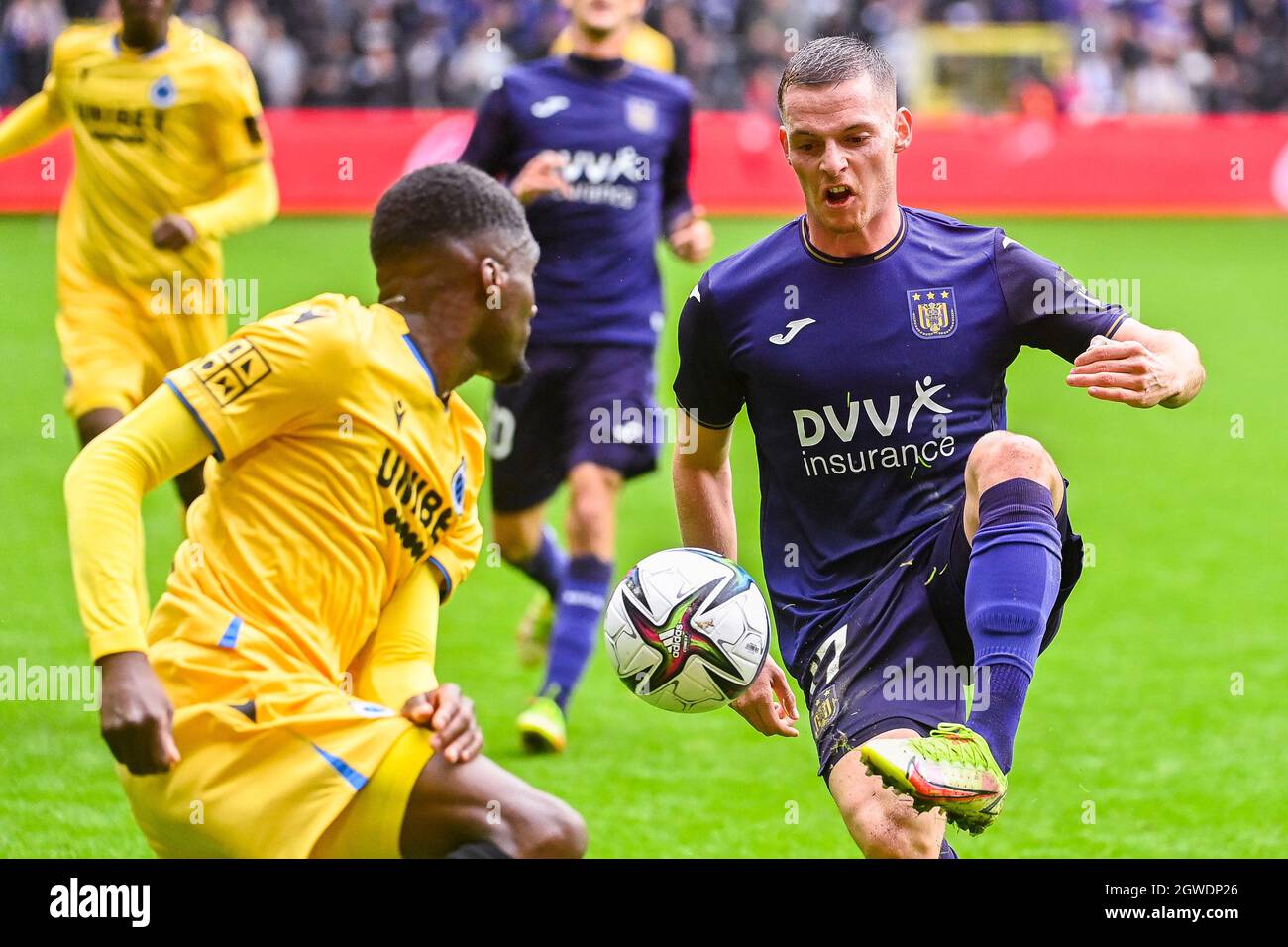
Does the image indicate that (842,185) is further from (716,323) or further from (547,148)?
(547,148)

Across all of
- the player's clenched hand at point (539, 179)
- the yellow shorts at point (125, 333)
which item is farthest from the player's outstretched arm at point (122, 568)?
the yellow shorts at point (125, 333)

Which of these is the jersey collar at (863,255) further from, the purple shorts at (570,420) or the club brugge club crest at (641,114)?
the club brugge club crest at (641,114)

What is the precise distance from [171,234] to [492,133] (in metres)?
1.33

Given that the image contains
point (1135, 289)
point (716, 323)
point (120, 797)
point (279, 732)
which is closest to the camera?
point (279, 732)

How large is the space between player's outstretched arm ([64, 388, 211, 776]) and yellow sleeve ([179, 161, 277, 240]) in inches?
158

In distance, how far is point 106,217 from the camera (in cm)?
747

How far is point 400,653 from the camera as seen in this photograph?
3.79 m

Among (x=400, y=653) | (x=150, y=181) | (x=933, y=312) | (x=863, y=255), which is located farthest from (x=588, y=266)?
(x=400, y=653)

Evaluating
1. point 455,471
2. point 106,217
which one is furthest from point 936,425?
point 106,217

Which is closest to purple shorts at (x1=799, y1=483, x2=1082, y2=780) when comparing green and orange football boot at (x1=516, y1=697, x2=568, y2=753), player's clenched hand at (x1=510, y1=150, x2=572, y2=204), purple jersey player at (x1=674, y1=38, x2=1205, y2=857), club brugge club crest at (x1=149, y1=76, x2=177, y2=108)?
purple jersey player at (x1=674, y1=38, x2=1205, y2=857)

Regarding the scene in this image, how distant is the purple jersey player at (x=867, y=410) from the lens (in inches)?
161

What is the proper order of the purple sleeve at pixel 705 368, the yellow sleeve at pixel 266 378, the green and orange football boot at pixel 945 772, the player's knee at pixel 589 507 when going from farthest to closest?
the player's knee at pixel 589 507 → the purple sleeve at pixel 705 368 → the green and orange football boot at pixel 945 772 → the yellow sleeve at pixel 266 378

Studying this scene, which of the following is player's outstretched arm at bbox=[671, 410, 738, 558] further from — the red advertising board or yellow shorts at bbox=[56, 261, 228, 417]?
the red advertising board
